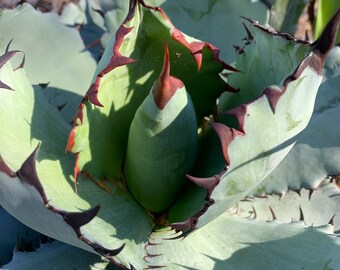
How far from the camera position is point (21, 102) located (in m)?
0.84

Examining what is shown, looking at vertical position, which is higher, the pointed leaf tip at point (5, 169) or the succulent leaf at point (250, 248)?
the pointed leaf tip at point (5, 169)

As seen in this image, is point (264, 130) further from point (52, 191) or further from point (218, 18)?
point (218, 18)

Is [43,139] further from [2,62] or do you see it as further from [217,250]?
[217,250]

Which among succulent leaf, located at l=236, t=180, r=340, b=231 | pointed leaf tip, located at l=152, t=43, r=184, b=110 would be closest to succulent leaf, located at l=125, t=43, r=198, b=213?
pointed leaf tip, located at l=152, t=43, r=184, b=110

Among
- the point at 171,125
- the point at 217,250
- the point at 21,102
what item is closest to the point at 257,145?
the point at 171,125

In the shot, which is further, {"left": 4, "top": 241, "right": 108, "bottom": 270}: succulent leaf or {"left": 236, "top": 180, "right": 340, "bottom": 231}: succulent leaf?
{"left": 236, "top": 180, "right": 340, "bottom": 231}: succulent leaf

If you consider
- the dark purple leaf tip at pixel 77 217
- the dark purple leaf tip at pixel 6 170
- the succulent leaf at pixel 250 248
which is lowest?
the succulent leaf at pixel 250 248

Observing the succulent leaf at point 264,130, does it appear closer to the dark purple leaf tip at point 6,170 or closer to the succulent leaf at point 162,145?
the succulent leaf at point 162,145

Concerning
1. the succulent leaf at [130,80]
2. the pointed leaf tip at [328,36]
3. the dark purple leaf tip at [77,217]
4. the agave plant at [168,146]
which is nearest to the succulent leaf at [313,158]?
the agave plant at [168,146]

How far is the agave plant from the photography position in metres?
0.72

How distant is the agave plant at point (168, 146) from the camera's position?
2.36ft

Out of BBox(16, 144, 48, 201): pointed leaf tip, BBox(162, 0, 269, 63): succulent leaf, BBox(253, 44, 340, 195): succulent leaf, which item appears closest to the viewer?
BBox(16, 144, 48, 201): pointed leaf tip

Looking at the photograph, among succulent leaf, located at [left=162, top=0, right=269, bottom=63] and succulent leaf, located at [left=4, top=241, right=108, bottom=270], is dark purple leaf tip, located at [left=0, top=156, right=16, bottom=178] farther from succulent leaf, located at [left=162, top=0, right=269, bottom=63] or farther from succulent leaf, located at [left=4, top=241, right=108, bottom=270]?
succulent leaf, located at [left=162, top=0, right=269, bottom=63]

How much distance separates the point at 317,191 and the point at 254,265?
27cm
